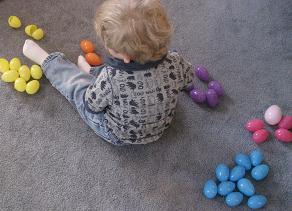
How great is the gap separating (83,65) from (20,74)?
9.0 inches

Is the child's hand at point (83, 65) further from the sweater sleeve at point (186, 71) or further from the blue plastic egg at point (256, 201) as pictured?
the blue plastic egg at point (256, 201)

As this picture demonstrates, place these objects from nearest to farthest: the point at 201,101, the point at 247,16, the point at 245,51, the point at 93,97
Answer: the point at 93,97 < the point at 201,101 < the point at 245,51 < the point at 247,16

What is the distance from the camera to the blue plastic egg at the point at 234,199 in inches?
43.4

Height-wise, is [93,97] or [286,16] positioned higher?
[93,97]

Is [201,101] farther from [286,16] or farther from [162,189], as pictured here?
[286,16]

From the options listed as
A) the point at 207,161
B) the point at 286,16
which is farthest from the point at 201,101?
the point at 286,16

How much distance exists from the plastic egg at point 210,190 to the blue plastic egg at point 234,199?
4cm

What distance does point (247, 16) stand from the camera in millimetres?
1609

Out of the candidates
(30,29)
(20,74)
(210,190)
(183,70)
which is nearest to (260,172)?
(210,190)

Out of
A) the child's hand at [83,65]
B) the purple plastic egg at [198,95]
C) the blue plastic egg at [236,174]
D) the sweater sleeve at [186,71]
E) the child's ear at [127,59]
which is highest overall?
the child's ear at [127,59]

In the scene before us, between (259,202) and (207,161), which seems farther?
(207,161)

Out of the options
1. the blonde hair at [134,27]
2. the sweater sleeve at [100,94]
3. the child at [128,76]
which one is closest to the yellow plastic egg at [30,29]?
the child at [128,76]

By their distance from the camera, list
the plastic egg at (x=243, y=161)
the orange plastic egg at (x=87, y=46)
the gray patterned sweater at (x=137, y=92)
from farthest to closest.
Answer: the orange plastic egg at (x=87, y=46), the plastic egg at (x=243, y=161), the gray patterned sweater at (x=137, y=92)

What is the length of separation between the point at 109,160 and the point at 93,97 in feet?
0.92
